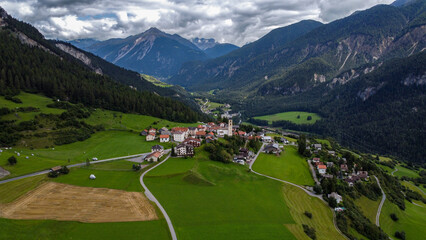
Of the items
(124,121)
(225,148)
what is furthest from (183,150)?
(124,121)

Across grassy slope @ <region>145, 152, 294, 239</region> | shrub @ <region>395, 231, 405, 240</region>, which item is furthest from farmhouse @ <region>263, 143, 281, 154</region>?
shrub @ <region>395, 231, 405, 240</region>

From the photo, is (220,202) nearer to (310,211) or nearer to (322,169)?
(310,211)

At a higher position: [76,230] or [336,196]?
[76,230]

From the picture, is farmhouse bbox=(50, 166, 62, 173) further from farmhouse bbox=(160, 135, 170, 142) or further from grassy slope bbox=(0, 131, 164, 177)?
farmhouse bbox=(160, 135, 170, 142)

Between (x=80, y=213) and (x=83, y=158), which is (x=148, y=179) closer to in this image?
(x=80, y=213)

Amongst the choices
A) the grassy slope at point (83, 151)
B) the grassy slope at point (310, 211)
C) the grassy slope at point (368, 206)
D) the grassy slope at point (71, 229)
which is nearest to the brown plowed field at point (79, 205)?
the grassy slope at point (71, 229)

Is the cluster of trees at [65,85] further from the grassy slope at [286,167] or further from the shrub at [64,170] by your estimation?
the shrub at [64,170]

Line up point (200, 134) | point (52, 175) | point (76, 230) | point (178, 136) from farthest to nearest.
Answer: point (200, 134)
point (178, 136)
point (52, 175)
point (76, 230)
